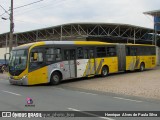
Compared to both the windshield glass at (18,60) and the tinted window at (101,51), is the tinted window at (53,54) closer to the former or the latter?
the windshield glass at (18,60)

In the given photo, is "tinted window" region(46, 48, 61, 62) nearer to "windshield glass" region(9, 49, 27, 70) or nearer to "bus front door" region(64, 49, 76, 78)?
"bus front door" region(64, 49, 76, 78)

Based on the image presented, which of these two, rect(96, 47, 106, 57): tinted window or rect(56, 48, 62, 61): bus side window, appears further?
rect(96, 47, 106, 57): tinted window

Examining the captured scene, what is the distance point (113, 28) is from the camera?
5328 centimetres

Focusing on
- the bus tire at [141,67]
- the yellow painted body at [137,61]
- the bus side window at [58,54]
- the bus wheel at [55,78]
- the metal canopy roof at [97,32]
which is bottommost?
the bus wheel at [55,78]

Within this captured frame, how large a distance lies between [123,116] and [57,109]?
2361 millimetres

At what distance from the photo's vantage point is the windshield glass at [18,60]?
1936 cm

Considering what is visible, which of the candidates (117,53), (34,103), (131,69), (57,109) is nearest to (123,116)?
(57,109)

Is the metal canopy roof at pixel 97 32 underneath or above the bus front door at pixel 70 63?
above

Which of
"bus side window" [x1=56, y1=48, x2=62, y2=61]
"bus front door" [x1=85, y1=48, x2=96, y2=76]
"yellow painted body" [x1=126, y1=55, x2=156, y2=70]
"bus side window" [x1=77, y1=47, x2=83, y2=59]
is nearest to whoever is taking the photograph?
"bus side window" [x1=56, y1=48, x2=62, y2=61]

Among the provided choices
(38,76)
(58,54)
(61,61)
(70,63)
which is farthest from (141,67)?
(38,76)

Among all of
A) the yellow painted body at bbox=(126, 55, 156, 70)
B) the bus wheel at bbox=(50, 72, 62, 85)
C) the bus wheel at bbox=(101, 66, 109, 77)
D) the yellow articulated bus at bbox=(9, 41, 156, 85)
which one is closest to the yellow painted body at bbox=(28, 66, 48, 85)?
the yellow articulated bus at bbox=(9, 41, 156, 85)

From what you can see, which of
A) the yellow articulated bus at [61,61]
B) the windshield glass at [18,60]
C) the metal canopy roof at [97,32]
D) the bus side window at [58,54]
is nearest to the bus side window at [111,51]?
the yellow articulated bus at [61,61]

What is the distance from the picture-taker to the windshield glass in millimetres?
19359

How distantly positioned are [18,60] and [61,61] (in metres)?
2.86
